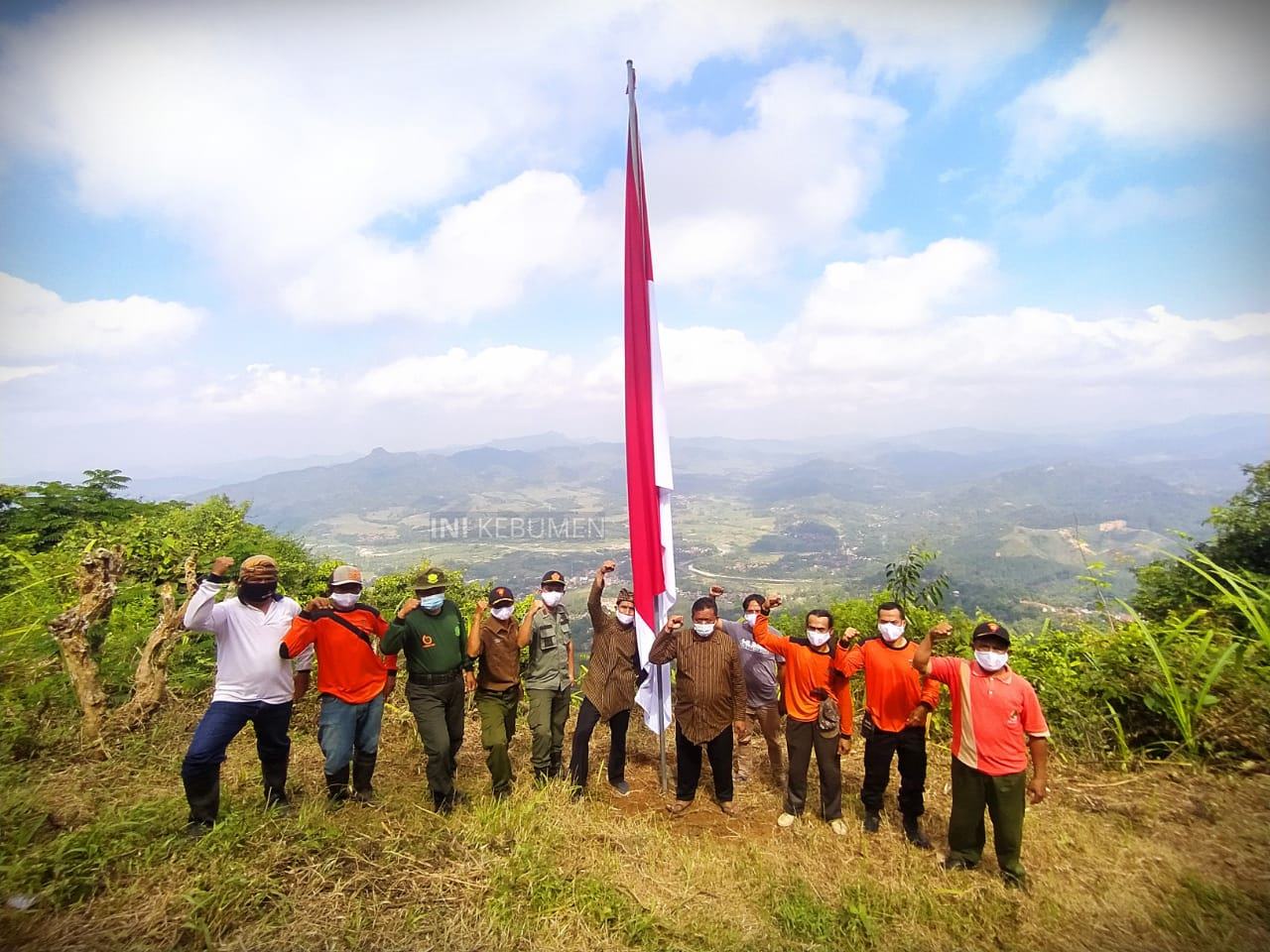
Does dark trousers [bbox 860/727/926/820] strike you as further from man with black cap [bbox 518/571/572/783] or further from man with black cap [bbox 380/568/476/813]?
man with black cap [bbox 380/568/476/813]

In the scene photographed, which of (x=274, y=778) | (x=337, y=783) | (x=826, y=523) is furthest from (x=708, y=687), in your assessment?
(x=826, y=523)

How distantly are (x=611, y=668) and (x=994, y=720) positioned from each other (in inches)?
111

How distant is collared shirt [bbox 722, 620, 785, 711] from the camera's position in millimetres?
5324

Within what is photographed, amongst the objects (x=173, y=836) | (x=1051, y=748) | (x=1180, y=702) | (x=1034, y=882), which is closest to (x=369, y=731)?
(x=173, y=836)

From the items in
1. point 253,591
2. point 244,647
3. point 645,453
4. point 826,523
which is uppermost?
point 645,453

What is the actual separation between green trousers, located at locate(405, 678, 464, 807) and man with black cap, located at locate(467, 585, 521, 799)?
0.28m

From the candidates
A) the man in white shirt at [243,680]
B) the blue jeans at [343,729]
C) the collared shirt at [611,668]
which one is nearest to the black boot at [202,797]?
the man in white shirt at [243,680]

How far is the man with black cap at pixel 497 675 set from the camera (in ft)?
14.4

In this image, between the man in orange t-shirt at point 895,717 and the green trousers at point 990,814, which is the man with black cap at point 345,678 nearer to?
the man in orange t-shirt at point 895,717

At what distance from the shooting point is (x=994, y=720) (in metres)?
3.51

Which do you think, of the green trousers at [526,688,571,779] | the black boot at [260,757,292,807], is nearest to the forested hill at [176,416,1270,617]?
the green trousers at [526,688,571,779]

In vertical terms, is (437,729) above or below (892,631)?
below

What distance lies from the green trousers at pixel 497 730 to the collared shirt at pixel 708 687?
1.30 meters

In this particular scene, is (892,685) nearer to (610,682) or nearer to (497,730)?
(610,682)
